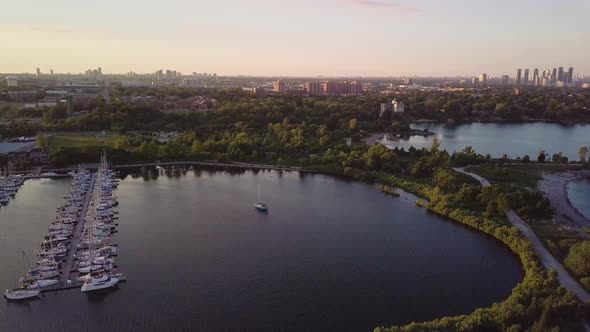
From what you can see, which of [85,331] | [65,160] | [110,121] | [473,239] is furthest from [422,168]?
[110,121]

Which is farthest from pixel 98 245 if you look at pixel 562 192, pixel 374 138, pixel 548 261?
pixel 374 138

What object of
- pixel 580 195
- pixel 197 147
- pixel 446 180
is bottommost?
pixel 580 195

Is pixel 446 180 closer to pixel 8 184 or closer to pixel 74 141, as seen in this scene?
pixel 8 184

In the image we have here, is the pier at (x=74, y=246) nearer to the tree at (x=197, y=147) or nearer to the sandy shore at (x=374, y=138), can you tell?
the tree at (x=197, y=147)

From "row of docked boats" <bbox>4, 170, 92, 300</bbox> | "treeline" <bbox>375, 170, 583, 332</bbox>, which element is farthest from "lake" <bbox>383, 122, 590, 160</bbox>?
"row of docked boats" <bbox>4, 170, 92, 300</bbox>

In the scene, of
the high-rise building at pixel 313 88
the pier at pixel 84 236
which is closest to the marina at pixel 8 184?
the pier at pixel 84 236

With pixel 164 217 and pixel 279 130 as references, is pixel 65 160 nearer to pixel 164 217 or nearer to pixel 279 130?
pixel 164 217
